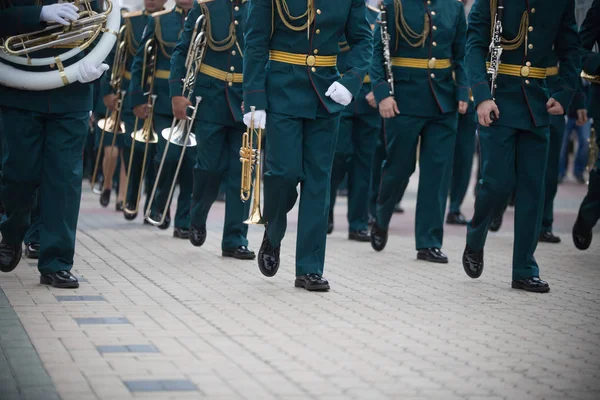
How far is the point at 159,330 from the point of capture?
238 inches

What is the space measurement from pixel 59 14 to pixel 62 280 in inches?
63.4

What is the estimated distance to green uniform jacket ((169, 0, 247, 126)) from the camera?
9.10 metres

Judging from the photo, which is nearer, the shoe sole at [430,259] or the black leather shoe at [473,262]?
the black leather shoe at [473,262]

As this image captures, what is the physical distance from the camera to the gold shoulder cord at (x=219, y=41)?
910 cm

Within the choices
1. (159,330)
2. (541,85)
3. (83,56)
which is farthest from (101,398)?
(541,85)

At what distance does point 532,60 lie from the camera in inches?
301

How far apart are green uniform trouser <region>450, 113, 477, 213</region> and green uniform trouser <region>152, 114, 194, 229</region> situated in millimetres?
2608

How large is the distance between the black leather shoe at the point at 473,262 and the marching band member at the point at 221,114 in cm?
178

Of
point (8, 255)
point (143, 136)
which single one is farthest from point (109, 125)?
point (8, 255)

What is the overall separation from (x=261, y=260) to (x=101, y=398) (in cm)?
316

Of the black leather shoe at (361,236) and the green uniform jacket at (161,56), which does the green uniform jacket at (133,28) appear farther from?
the black leather shoe at (361,236)

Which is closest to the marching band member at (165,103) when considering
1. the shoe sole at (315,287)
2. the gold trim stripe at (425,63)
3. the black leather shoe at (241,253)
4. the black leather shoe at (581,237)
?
the black leather shoe at (241,253)

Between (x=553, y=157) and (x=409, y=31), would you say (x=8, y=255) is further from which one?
(x=553, y=157)

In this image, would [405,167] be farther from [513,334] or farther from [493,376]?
[493,376]
